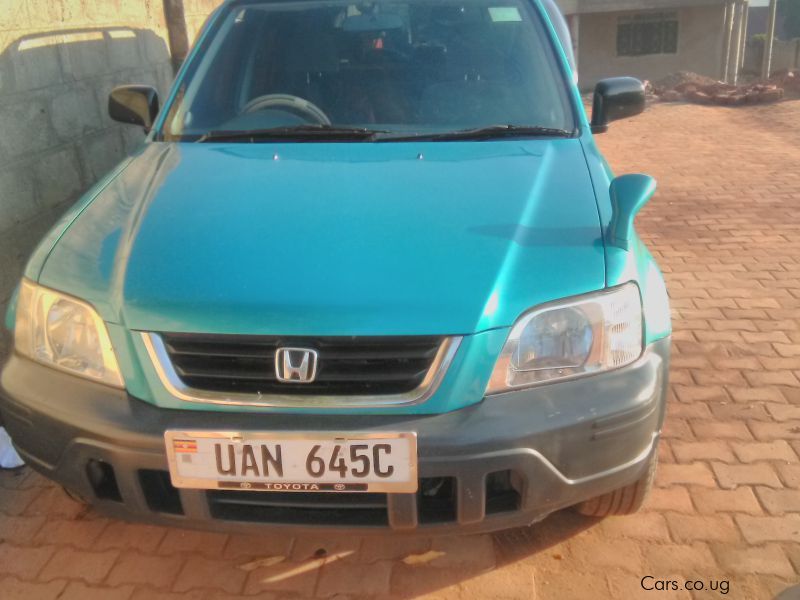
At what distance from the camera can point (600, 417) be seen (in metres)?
1.97

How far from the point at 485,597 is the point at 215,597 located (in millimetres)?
790

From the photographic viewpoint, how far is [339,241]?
215 cm

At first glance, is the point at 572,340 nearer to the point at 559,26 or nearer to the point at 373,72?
the point at 373,72

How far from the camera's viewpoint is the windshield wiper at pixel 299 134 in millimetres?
2881

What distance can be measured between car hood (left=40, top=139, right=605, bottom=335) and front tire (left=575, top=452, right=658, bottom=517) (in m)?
0.70

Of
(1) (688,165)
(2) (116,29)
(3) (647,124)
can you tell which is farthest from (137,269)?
(3) (647,124)

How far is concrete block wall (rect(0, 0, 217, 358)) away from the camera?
367 centimetres

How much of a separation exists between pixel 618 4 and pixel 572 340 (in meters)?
22.0

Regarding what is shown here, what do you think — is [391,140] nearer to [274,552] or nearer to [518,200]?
[518,200]

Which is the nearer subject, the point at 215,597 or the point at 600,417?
the point at 600,417

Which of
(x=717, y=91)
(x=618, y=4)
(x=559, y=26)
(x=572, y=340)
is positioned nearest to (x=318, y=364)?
(x=572, y=340)

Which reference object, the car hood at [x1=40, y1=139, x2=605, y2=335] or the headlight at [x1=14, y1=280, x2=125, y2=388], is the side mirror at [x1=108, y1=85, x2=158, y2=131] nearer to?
the car hood at [x1=40, y1=139, x2=605, y2=335]

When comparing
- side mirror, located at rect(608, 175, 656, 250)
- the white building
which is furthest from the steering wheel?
the white building

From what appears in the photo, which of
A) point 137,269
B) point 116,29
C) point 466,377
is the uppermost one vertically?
point 116,29
